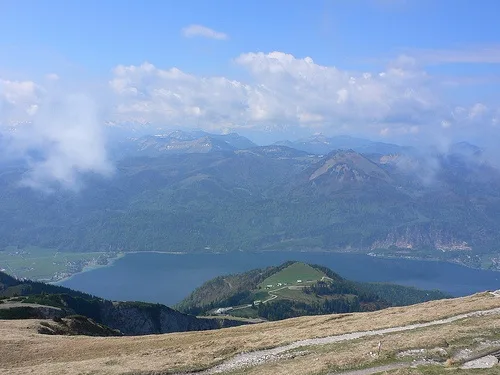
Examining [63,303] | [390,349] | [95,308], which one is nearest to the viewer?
[390,349]

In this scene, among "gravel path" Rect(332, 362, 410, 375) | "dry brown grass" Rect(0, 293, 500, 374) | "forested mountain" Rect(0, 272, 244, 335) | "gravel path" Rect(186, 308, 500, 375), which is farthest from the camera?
"forested mountain" Rect(0, 272, 244, 335)

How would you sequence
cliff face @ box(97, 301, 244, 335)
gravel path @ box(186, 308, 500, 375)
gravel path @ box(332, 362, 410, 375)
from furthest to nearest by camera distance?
cliff face @ box(97, 301, 244, 335), gravel path @ box(186, 308, 500, 375), gravel path @ box(332, 362, 410, 375)

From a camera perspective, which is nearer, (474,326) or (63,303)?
(474,326)

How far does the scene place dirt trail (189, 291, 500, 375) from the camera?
40875 mm

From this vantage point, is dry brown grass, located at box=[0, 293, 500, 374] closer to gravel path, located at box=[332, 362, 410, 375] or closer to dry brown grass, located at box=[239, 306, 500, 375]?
dry brown grass, located at box=[239, 306, 500, 375]

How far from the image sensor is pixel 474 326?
1747 inches

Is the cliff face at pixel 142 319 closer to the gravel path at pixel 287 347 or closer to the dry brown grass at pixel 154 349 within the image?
the dry brown grass at pixel 154 349

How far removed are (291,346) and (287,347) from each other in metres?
0.45

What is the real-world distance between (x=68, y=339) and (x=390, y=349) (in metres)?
42.4

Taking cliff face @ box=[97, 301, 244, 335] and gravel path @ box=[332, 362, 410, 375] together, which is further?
Answer: cliff face @ box=[97, 301, 244, 335]

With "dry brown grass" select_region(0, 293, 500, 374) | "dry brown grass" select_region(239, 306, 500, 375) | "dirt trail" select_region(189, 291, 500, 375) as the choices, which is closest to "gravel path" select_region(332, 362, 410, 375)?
"dry brown grass" select_region(239, 306, 500, 375)

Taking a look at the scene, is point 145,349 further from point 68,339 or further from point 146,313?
point 146,313

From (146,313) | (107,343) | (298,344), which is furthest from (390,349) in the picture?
(146,313)

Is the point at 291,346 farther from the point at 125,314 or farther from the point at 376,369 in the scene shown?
the point at 125,314
